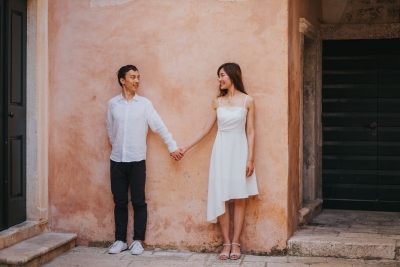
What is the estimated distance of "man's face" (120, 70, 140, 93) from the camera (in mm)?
7715

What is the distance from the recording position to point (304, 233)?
8.05 m

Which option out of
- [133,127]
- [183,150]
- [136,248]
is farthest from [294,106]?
[136,248]

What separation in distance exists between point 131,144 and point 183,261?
1.43 metres

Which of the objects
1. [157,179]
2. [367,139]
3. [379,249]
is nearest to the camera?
[379,249]

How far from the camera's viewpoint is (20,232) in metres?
7.61

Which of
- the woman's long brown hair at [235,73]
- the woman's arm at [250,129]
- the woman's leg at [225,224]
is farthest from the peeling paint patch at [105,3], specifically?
the woman's leg at [225,224]

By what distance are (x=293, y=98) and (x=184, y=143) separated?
1.38m

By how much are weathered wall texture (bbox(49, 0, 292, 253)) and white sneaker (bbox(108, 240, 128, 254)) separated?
0.68 ft

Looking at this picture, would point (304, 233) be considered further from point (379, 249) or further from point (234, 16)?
point (234, 16)

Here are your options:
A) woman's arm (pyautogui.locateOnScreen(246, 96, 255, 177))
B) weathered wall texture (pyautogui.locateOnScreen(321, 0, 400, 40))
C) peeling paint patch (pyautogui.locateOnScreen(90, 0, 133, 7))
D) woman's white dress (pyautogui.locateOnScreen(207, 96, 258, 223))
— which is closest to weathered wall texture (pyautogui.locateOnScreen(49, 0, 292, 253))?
peeling paint patch (pyautogui.locateOnScreen(90, 0, 133, 7))

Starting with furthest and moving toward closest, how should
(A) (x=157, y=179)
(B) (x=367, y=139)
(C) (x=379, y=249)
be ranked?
(B) (x=367, y=139) < (A) (x=157, y=179) < (C) (x=379, y=249)

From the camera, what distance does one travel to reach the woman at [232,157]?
24.3ft

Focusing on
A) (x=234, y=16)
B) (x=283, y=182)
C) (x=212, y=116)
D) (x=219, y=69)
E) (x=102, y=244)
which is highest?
(x=234, y=16)

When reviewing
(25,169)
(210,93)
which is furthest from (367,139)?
(25,169)
